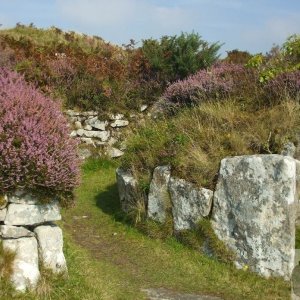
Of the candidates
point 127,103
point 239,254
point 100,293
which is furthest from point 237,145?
point 127,103

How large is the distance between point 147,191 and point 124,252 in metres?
1.19

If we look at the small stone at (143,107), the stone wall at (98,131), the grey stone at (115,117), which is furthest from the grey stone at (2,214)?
the small stone at (143,107)

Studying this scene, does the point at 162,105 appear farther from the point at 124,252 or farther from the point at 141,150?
the point at 124,252

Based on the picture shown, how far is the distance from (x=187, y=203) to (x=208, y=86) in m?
3.83

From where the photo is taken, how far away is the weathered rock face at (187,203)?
24.9 ft

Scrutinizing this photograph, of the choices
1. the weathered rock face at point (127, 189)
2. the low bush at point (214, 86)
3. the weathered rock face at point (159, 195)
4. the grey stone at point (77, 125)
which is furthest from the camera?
the grey stone at point (77, 125)

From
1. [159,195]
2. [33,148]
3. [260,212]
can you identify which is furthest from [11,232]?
[260,212]

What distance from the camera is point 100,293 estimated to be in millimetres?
5719

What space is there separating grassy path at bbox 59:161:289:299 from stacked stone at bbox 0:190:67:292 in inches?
24.1

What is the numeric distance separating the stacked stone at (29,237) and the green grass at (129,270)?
172 millimetres

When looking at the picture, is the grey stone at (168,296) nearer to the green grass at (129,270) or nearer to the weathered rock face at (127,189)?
the green grass at (129,270)

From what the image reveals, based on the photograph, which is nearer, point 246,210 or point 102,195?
point 246,210

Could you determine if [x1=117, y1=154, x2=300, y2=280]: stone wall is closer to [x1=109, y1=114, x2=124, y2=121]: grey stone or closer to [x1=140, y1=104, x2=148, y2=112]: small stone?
[x1=109, y1=114, x2=124, y2=121]: grey stone

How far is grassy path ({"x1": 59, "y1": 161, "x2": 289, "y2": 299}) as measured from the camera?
6558mm
